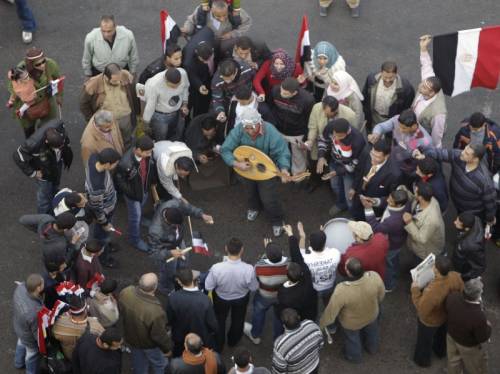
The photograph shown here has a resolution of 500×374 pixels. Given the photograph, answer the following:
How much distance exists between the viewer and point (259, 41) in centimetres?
1138

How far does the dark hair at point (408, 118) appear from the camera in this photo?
32.3 feet

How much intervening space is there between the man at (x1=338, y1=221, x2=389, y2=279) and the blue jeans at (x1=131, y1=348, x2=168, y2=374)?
2.14 meters

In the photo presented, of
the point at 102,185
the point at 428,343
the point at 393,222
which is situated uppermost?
the point at 102,185

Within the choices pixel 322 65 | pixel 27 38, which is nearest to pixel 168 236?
pixel 322 65

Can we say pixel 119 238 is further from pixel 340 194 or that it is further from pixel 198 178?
pixel 340 194

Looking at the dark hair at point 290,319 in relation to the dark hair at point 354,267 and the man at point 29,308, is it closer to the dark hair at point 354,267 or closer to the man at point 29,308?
the dark hair at point 354,267

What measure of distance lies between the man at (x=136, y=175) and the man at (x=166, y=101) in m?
0.90

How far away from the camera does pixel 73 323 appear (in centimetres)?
821

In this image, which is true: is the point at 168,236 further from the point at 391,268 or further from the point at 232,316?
the point at 391,268

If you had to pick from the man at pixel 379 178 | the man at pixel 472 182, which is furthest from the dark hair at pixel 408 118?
the man at pixel 472 182

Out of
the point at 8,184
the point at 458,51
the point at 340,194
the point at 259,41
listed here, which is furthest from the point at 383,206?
the point at 8,184

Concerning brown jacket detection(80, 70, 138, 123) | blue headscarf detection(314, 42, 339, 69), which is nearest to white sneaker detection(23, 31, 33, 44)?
brown jacket detection(80, 70, 138, 123)

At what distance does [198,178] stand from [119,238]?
54.2 inches

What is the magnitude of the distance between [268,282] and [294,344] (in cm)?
102
